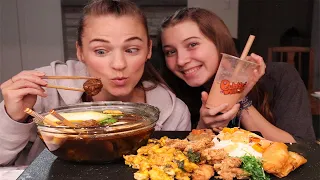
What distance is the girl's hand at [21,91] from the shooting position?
3.63ft

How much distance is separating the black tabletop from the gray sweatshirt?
353 mm

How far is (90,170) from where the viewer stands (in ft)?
2.63

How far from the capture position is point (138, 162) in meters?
0.80

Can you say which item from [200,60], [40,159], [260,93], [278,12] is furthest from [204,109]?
[278,12]

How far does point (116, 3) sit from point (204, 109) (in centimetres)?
51

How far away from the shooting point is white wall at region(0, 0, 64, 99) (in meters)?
3.18

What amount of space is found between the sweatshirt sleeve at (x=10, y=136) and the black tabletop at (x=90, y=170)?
1.10 feet

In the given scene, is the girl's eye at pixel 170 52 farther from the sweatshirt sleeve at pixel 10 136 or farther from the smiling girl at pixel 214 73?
the sweatshirt sleeve at pixel 10 136

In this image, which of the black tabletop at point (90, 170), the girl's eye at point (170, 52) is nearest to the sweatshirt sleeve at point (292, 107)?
the girl's eye at point (170, 52)

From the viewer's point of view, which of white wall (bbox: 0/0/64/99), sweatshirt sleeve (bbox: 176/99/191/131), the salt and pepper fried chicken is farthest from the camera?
white wall (bbox: 0/0/64/99)

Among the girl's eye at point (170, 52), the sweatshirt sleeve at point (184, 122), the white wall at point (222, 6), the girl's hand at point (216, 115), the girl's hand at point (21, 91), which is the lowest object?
the sweatshirt sleeve at point (184, 122)

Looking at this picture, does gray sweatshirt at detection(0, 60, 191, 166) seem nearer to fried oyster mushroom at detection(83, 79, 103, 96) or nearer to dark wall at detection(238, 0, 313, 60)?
fried oyster mushroom at detection(83, 79, 103, 96)

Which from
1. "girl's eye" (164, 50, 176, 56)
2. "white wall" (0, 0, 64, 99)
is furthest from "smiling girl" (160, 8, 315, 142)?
"white wall" (0, 0, 64, 99)

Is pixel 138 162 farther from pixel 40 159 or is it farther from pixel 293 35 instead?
pixel 293 35
